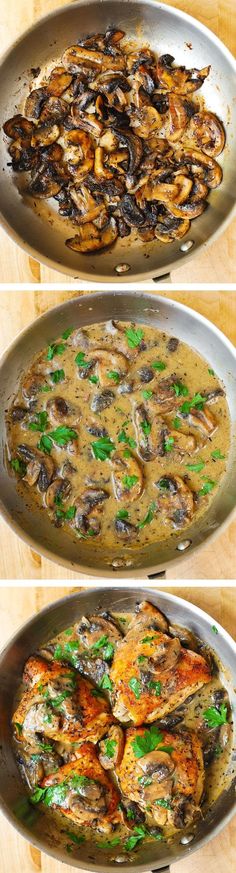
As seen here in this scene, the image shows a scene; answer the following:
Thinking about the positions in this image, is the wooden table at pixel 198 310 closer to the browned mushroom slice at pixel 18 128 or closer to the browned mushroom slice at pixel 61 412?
the browned mushroom slice at pixel 61 412

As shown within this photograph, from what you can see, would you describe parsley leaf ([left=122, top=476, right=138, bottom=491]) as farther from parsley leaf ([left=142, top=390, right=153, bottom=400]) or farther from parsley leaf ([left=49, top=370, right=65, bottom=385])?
parsley leaf ([left=49, top=370, right=65, bottom=385])

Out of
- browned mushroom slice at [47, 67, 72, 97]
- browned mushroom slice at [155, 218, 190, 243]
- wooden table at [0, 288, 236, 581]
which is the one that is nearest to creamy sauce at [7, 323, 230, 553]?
wooden table at [0, 288, 236, 581]

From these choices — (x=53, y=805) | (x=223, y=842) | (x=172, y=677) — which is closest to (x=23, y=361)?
(x=172, y=677)

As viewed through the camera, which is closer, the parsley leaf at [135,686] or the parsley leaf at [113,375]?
the parsley leaf at [135,686]

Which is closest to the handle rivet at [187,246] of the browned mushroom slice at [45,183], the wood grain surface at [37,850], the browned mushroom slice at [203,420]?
the browned mushroom slice at [45,183]

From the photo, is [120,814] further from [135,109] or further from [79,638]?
[135,109]

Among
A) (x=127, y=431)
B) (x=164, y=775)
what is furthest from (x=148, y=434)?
(x=164, y=775)
